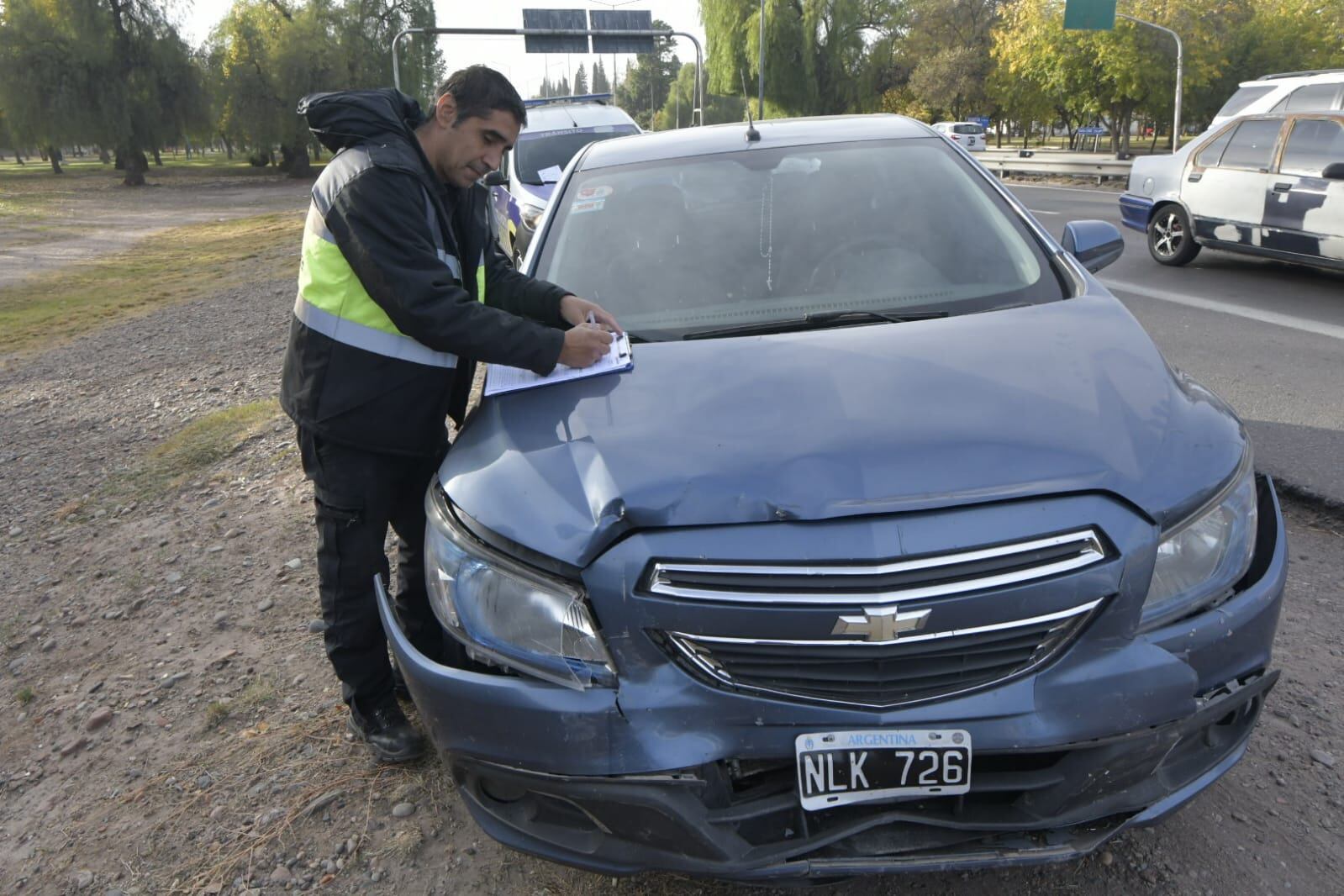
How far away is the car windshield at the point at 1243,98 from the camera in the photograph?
30.2ft

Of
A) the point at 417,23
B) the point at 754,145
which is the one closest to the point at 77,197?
the point at 417,23

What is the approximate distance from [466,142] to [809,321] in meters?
0.99

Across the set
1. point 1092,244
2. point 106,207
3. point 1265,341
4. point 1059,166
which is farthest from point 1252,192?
point 106,207

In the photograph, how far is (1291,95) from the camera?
8.80 meters

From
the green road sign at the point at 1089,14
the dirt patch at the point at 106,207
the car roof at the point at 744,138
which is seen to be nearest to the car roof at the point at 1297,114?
the car roof at the point at 744,138

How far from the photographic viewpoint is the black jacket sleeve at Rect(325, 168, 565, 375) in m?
2.33

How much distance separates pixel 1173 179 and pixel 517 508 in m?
9.72

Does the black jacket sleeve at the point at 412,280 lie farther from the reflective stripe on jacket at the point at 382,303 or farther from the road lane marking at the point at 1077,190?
the road lane marking at the point at 1077,190

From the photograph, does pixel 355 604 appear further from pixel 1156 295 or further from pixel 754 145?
pixel 1156 295

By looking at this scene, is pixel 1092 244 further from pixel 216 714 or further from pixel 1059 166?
pixel 1059 166

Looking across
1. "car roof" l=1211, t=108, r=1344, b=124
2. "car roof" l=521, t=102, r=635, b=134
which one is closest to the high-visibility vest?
"car roof" l=1211, t=108, r=1344, b=124

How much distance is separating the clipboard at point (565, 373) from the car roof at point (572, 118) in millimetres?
9685

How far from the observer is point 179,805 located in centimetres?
263

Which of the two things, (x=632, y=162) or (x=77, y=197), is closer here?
(x=632, y=162)
